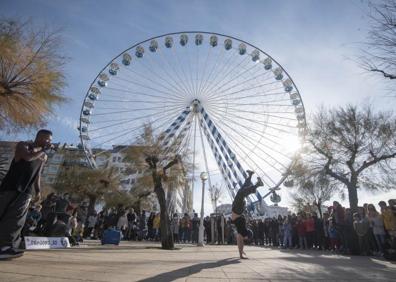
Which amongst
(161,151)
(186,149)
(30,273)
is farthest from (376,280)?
(186,149)

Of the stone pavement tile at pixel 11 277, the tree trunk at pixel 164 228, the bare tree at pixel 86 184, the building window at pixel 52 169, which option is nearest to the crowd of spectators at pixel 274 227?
the tree trunk at pixel 164 228

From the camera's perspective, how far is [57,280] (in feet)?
11.7

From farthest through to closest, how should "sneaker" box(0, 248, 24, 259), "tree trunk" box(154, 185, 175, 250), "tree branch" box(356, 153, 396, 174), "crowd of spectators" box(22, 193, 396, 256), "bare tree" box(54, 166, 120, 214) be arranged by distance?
"bare tree" box(54, 166, 120, 214) < "tree branch" box(356, 153, 396, 174) < "tree trunk" box(154, 185, 175, 250) < "crowd of spectators" box(22, 193, 396, 256) < "sneaker" box(0, 248, 24, 259)

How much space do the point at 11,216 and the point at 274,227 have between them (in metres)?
18.0

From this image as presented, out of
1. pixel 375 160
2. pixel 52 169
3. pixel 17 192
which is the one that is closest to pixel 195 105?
pixel 375 160

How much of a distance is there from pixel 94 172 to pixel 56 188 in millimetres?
5579

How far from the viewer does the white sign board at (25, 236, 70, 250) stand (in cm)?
823

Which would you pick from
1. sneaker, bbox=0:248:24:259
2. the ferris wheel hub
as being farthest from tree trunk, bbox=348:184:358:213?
sneaker, bbox=0:248:24:259

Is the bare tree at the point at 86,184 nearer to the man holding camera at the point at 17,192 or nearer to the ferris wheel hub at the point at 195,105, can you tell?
the ferris wheel hub at the point at 195,105

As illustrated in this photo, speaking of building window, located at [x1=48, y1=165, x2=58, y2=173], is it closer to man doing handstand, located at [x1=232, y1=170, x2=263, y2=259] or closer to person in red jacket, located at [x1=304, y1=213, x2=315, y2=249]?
person in red jacket, located at [x1=304, y1=213, x2=315, y2=249]

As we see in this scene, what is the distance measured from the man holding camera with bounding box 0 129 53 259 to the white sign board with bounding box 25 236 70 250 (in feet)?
11.4

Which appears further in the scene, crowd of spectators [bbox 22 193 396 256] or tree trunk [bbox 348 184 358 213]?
tree trunk [bbox 348 184 358 213]

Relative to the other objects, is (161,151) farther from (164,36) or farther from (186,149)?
(164,36)

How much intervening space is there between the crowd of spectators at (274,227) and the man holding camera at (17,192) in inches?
185
